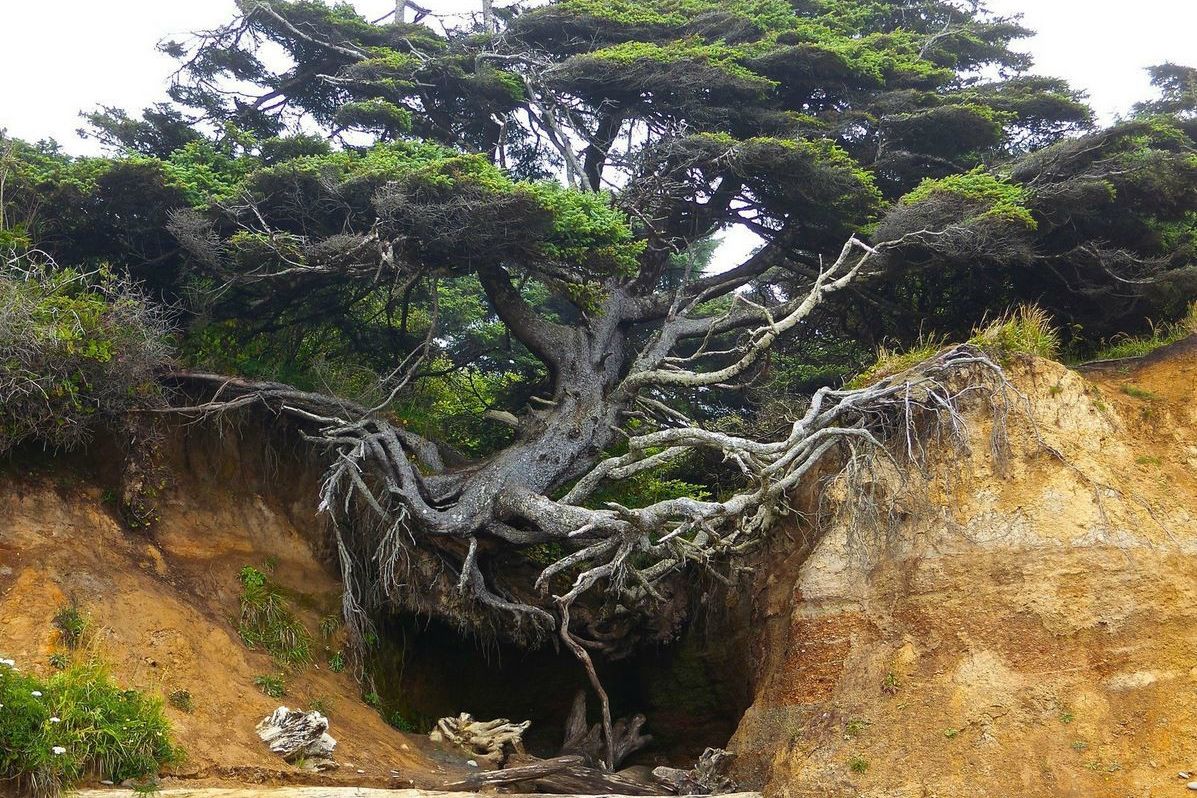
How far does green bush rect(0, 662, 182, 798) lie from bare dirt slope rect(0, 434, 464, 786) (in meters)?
0.52

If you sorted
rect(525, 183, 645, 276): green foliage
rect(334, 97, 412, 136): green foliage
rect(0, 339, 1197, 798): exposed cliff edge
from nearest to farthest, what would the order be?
rect(0, 339, 1197, 798): exposed cliff edge < rect(525, 183, 645, 276): green foliage < rect(334, 97, 412, 136): green foliage

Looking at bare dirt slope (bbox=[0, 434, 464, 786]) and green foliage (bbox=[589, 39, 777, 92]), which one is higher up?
green foliage (bbox=[589, 39, 777, 92])

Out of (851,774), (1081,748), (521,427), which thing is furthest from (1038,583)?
(521,427)

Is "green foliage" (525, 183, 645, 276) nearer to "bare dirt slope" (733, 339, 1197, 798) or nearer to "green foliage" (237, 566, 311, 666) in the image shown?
"bare dirt slope" (733, 339, 1197, 798)

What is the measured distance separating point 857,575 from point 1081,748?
9.03 ft

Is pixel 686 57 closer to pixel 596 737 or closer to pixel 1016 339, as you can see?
pixel 1016 339

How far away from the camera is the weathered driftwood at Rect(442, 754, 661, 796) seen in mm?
10570

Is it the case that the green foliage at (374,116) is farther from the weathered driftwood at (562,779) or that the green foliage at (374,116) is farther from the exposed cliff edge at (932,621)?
the weathered driftwood at (562,779)

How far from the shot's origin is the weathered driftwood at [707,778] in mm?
10859

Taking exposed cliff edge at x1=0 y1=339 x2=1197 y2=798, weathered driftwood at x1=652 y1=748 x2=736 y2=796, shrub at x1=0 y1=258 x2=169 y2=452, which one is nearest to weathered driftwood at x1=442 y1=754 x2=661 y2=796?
weathered driftwood at x1=652 y1=748 x2=736 y2=796

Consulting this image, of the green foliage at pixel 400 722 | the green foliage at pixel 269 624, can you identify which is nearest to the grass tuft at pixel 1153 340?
the green foliage at pixel 400 722

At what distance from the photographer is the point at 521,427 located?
541 inches

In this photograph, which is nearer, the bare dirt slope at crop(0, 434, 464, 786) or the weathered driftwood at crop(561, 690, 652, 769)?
the bare dirt slope at crop(0, 434, 464, 786)

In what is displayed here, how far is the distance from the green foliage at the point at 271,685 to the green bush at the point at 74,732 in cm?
161
